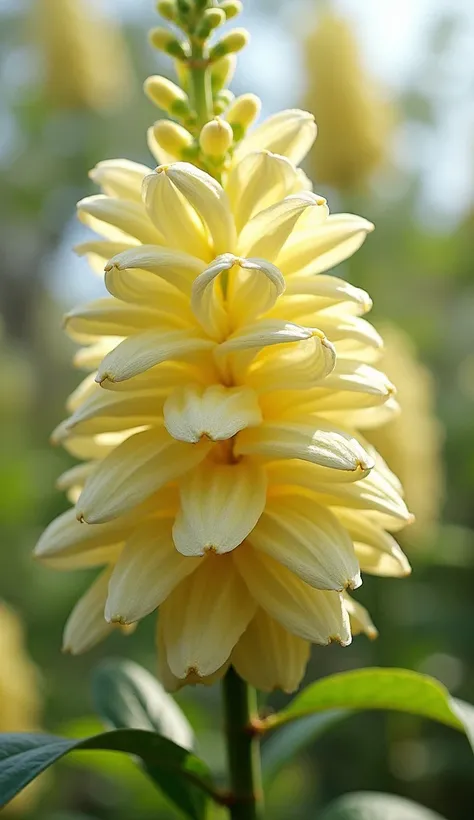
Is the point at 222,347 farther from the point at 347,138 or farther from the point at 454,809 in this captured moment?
the point at 347,138

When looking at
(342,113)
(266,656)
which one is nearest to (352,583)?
(266,656)

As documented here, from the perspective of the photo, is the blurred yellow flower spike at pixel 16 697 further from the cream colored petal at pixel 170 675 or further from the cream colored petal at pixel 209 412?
the cream colored petal at pixel 209 412

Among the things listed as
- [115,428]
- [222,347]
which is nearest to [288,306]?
[222,347]

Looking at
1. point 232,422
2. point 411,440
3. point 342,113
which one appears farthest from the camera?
point 342,113

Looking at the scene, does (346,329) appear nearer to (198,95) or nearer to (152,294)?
(152,294)

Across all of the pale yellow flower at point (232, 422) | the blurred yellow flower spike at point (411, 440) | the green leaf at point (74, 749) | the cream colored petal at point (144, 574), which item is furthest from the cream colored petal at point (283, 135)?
the blurred yellow flower spike at point (411, 440)

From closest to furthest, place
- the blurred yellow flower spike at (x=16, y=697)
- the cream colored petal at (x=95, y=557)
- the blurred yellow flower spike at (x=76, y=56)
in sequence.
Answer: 1. the cream colored petal at (x=95, y=557)
2. the blurred yellow flower spike at (x=16, y=697)
3. the blurred yellow flower spike at (x=76, y=56)
